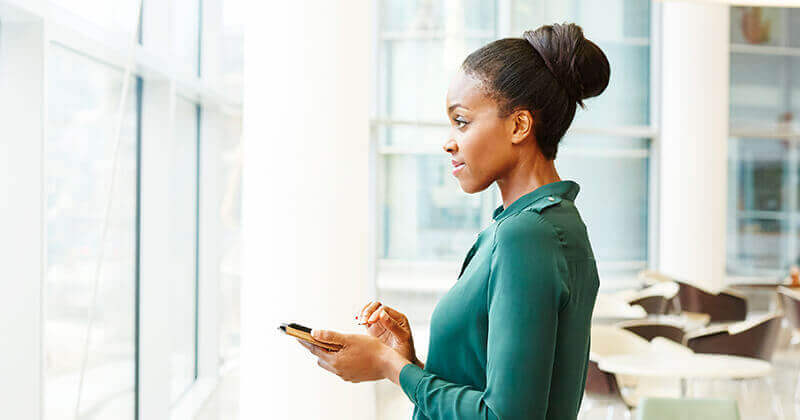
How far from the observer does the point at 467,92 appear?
1.33 meters

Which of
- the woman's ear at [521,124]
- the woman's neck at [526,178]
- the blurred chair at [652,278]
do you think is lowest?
the blurred chair at [652,278]

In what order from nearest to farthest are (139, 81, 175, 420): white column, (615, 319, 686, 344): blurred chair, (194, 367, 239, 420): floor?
(139, 81, 175, 420): white column, (615, 319, 686, 344): blurred chair, (194, 367, 239, 420): floor

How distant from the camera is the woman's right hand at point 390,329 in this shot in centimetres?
154

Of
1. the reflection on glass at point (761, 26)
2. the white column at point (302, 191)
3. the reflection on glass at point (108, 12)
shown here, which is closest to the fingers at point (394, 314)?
the reflection on glass at point (108, 12)

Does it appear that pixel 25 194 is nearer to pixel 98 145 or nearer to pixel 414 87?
pixel 98 145

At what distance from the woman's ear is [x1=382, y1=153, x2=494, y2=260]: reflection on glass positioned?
624cm

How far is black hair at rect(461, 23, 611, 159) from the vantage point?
1291mm

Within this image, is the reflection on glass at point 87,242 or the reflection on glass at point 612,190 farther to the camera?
the reflection on glass at point 612,190

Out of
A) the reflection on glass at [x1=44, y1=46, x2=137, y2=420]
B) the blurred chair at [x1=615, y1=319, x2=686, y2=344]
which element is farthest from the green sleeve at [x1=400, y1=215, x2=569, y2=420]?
the blurred chair at [x1=615, y1=319, x2=686, y2=344]

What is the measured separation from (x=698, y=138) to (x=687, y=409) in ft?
20.1

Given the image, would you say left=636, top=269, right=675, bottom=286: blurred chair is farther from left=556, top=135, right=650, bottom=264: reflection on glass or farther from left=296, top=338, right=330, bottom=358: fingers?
left=296, top=338, right=330, bottom=358: fingers

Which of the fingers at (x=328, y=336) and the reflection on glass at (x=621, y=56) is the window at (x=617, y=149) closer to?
the reflection on glass at (x=621, y=56)

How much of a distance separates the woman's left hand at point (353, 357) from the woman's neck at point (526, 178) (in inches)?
14.6

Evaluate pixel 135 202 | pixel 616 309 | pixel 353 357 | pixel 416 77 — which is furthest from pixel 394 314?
pixel 416 77
